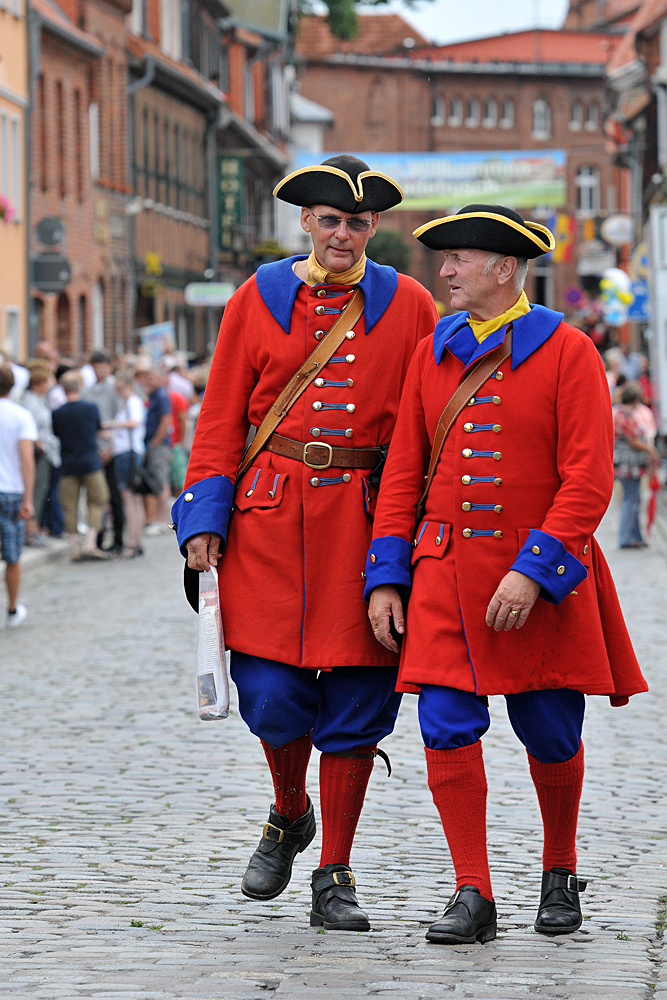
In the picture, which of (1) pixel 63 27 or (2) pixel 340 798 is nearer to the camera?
(2) pixel 340 798

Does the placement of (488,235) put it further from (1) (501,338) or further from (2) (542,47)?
(2) (542,47)

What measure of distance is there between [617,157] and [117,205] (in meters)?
22.9

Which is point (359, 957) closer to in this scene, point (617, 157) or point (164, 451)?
point (164, 451)

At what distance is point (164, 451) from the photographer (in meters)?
19.9

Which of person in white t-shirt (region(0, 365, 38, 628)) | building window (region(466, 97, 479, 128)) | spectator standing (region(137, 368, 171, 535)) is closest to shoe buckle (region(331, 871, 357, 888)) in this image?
person in white t-shirt (region(0, 365, 38, 628))

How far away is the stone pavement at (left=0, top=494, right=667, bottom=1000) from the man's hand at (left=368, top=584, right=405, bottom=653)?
0.79 m

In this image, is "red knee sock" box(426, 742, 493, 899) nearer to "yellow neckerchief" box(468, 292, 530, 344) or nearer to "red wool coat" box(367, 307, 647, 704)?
"red wool coat" box(367, 307, 647, 704)

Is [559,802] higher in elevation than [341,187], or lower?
lower

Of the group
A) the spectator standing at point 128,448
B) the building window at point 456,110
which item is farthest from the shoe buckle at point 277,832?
the building window at point 456,110

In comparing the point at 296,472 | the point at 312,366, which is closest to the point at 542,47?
the point at 312,366

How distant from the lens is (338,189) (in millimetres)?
5008

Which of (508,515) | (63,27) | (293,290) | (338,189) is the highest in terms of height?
(63,27)

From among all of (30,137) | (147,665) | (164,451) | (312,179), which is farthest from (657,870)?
(30,137)

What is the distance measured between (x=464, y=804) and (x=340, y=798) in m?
0.44
